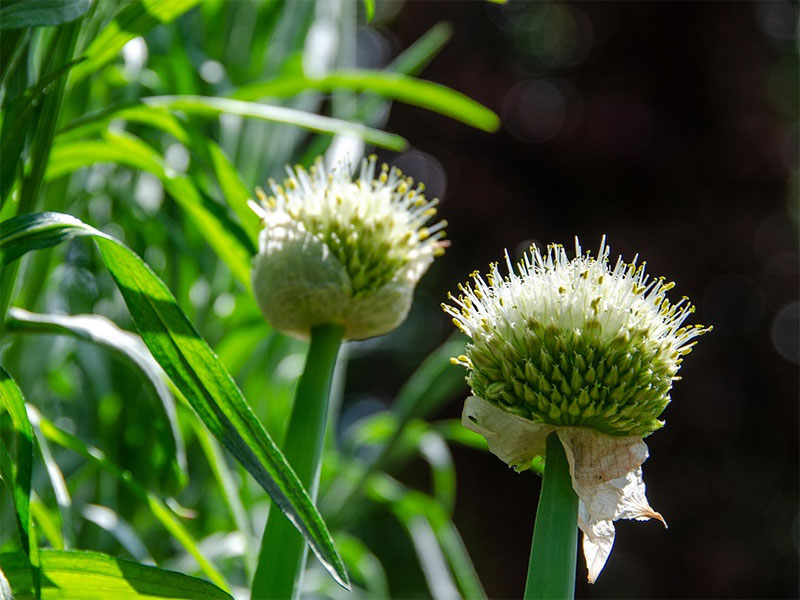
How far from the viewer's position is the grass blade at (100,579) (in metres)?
0.32

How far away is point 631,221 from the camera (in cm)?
262

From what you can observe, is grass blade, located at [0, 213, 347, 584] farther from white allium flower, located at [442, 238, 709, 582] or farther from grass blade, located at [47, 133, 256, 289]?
grass blade, located at [47, 133, 256, 289]

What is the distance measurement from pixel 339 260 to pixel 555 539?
0.17 metres

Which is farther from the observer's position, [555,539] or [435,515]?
[435,515]

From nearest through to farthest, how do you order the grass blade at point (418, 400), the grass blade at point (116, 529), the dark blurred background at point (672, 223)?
the grass blade at point (116, 529), the grass blade at point (418, 400), the dark blurred background at point (672, 223)

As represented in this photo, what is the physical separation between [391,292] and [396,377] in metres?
2.81

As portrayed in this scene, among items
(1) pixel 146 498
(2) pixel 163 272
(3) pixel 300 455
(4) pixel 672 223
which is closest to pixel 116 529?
(1) pixel 146 498

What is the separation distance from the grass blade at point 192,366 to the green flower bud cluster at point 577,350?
8cm

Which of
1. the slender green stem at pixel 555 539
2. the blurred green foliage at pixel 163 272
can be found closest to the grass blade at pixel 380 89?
the blurred green foliage at pixel 163 272

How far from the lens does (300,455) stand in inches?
15.7

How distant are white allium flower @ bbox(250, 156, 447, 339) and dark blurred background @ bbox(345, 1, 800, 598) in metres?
2.04

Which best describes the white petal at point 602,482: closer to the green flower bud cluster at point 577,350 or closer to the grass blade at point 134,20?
the green flower bud cluster at point 577,350

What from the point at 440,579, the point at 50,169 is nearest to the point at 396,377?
the point at 440,579

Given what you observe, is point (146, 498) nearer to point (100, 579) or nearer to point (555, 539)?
point (100, 579)
